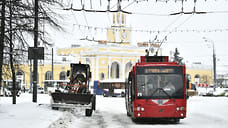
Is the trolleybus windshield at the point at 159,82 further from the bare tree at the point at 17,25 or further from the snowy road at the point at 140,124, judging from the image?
the bare tree at the point at 17,25

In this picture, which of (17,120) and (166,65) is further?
(166,65)

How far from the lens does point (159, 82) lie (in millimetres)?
17297

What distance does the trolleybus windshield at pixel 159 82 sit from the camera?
1703 centimetres

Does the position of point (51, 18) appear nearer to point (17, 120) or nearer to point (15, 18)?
point (15, 18)

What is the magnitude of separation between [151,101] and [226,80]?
314 feet

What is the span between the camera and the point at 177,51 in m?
105

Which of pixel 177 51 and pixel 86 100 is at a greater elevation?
pixel 177 51

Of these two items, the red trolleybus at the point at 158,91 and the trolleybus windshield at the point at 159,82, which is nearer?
the red trolleybus at the point at 158,91

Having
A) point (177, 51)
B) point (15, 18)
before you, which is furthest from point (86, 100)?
point (177, 51)

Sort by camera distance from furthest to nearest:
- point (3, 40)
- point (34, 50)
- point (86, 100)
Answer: point (86, 100)
point (34, 50)
point (3, 40)

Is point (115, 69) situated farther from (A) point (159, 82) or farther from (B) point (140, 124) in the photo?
(B) point (140, 124)

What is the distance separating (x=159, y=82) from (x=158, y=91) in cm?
42

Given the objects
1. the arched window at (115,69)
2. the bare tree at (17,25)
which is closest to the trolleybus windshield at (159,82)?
the bare tree at (17,25)

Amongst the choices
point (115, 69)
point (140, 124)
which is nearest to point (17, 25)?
point (140, 124)
